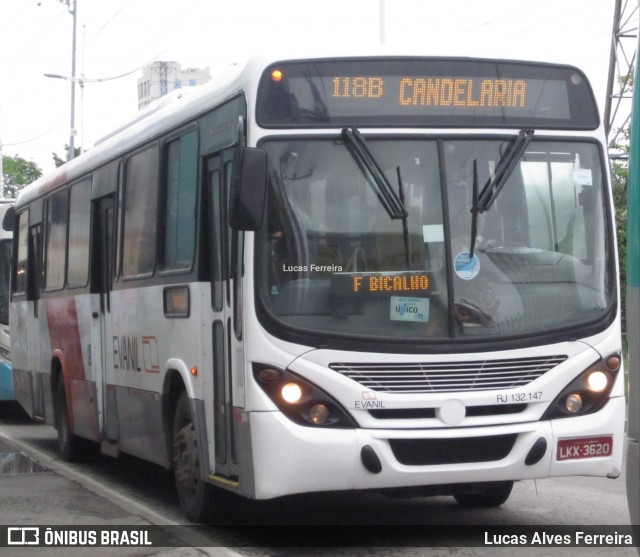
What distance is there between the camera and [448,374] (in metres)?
8.04

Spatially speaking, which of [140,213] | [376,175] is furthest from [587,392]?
[140,213]

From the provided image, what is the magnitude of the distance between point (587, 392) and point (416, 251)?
53.7 inches

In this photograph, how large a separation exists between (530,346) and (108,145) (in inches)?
227

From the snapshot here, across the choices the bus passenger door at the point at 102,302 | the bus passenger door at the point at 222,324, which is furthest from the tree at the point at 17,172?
the bus passenger door at the point at 222,324

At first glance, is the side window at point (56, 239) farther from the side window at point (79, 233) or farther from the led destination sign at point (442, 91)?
the led destination sign at point (442, 91)

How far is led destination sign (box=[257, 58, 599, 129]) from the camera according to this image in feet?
27.3

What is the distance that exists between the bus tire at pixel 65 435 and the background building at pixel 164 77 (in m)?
133

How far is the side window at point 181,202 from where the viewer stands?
9547 millimetres

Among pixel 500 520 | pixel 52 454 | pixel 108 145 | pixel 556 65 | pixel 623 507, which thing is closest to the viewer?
pixel 556 65

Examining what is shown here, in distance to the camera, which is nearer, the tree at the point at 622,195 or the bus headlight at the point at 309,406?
the bus headlight at the point at 309,406

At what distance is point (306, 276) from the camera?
811 cm

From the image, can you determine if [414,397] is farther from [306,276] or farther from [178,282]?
[178,282]

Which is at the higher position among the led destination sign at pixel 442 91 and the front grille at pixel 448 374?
the led destination sign at pixel 442 91

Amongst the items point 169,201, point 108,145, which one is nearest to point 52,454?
point 108,145
